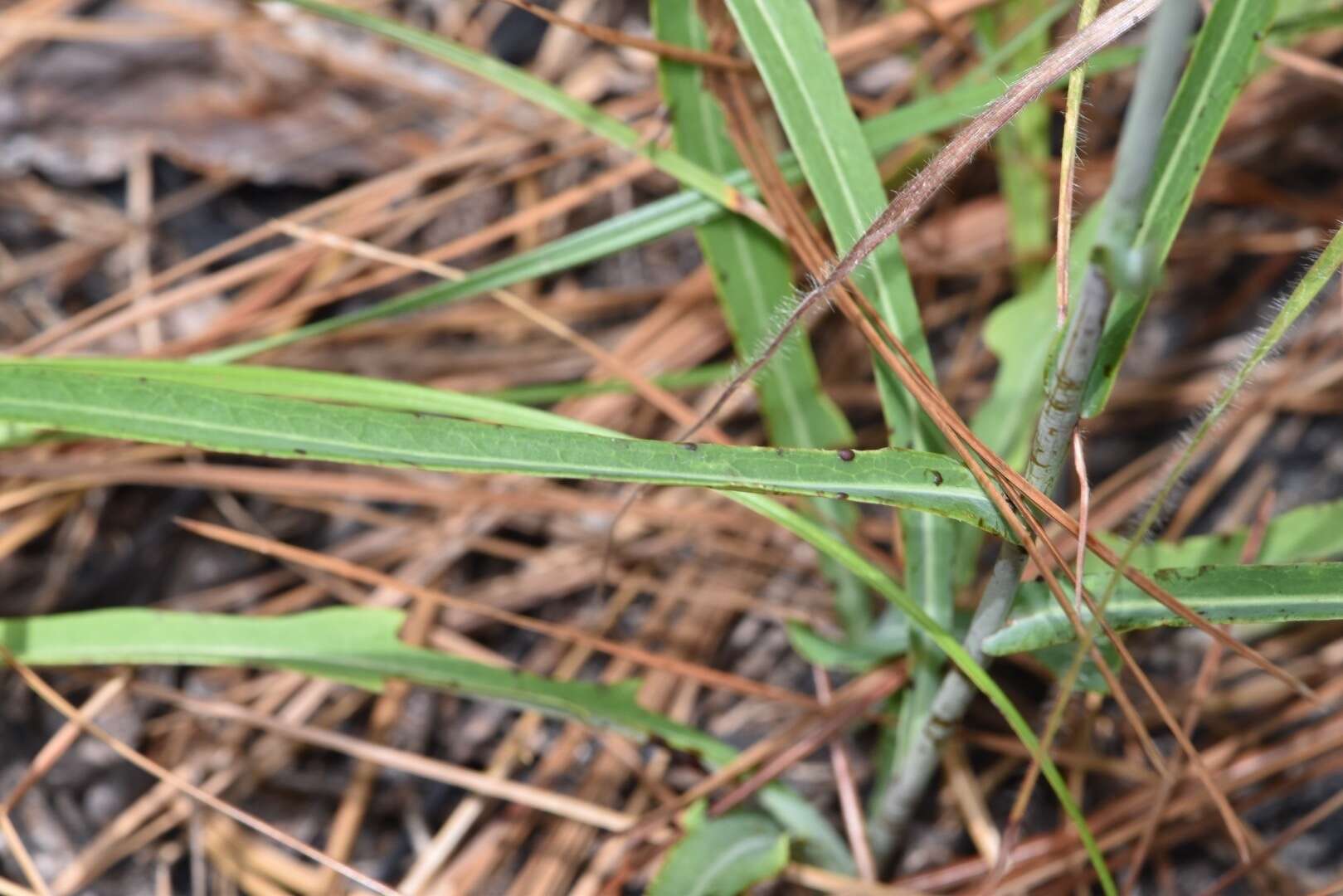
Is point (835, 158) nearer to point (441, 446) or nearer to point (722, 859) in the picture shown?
point (441, 446)

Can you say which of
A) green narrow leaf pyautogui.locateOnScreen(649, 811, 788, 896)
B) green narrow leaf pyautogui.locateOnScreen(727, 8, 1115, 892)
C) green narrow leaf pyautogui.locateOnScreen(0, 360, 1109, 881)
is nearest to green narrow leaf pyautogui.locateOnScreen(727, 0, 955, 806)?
green narrow leaf pyautogui.locateOnScreen(727, 8, 1115, 892)

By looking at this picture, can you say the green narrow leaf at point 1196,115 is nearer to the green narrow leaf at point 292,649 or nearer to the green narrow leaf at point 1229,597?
the green narrow leaf at point 1229,597

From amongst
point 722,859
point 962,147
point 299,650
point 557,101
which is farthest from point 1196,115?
point 299,650

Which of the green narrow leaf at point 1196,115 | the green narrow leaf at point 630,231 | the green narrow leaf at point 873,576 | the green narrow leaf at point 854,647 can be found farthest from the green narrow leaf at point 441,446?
the green narrow leaf at point 854,647

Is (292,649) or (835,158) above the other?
(835,158)

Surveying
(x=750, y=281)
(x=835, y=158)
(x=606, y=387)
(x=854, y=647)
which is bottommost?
(x=854, y=647)

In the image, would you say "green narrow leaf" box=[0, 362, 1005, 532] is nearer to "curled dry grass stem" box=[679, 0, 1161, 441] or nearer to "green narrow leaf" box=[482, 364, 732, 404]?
"curled dry grass stem" box=[679, 0, 1161, 441]

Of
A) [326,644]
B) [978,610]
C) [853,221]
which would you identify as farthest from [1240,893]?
[326,644]
